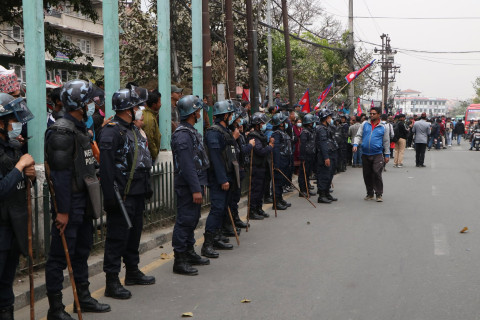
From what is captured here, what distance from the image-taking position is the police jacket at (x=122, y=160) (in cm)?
502

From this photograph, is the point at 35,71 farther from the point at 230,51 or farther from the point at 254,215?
the point at 230,51

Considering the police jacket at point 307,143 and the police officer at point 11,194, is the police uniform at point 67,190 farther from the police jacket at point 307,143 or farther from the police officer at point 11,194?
the police jacket at point 307,143

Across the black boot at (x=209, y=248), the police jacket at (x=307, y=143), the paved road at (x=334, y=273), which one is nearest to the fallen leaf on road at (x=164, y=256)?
the paved road at (x=334, y=273)

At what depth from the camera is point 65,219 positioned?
436cm

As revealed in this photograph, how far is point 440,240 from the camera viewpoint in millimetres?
7727

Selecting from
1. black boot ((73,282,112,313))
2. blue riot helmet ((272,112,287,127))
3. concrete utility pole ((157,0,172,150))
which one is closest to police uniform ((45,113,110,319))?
black boot ((73,282,112,313))

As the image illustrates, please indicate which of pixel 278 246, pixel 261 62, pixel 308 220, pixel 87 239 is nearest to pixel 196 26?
pixel 308 220

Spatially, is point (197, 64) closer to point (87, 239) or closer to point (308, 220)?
point (308, 220)

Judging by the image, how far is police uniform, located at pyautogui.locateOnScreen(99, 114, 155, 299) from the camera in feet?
16.5

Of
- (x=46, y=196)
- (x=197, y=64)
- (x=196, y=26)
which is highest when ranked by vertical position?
(x=196, y=26)

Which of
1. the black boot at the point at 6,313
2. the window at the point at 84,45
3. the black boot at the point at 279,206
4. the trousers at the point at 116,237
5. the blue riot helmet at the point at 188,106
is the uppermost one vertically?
the window at the point at 84,45

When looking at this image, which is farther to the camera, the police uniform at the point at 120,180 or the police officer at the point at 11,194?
the police uniform at the point at 120,180

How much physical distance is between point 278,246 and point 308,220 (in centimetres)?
214

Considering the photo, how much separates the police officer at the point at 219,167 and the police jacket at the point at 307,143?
17.1 ft
